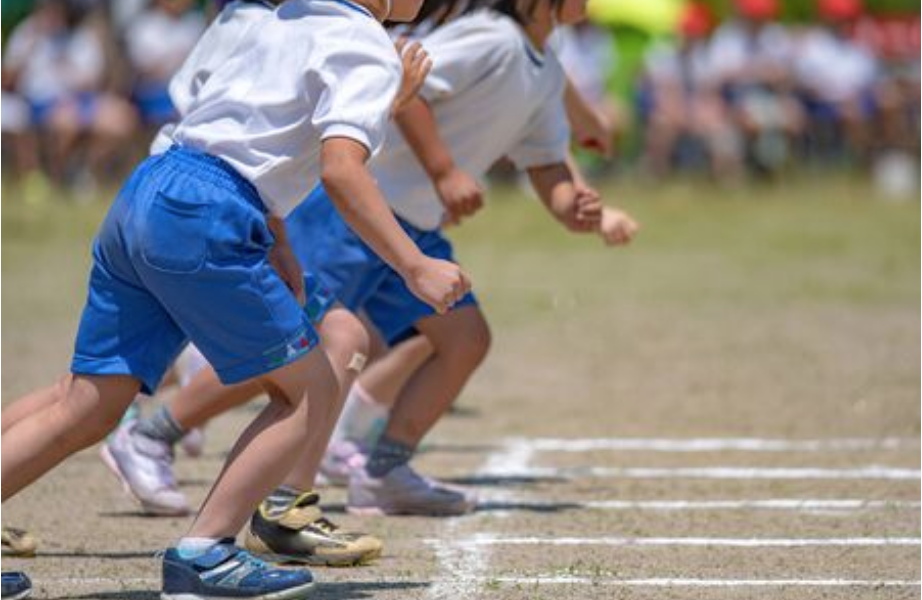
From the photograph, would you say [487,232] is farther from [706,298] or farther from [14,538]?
[14,538]

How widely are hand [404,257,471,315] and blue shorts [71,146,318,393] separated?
1.03ft

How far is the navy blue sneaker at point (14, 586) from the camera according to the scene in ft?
16.1

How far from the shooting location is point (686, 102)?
2131 cm

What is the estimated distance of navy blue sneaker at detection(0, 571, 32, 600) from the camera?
4918 millimetres

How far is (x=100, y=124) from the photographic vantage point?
62.8 ft

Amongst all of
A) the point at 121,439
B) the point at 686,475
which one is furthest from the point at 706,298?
the point at 121,439

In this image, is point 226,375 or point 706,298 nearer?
point 226,375

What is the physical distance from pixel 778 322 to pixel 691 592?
250 inches

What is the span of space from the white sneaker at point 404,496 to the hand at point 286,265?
138cm

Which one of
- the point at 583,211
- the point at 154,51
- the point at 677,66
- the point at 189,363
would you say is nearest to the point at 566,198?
the point at 583,211

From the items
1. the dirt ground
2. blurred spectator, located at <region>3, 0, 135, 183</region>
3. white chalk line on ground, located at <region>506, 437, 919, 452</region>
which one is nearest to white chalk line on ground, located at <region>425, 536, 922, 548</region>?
the dirt ground

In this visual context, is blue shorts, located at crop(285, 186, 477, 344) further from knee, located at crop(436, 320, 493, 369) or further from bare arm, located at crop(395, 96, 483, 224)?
bare arm, located at crop(395, 96, 483, 224)

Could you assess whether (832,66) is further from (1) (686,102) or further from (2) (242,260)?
(2) (242,260)

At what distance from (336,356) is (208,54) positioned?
972mm
